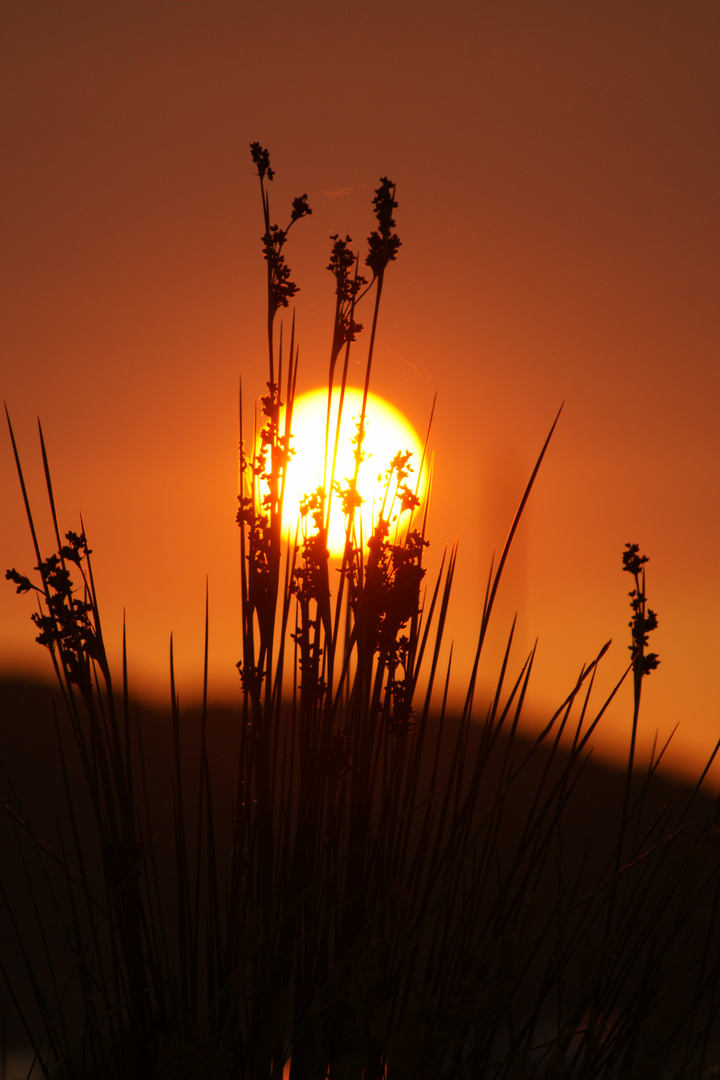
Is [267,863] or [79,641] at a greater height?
[79,641]

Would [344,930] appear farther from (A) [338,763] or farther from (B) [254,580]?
(B) [254,580]

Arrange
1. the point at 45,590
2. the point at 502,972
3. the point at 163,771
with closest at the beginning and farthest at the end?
the point at 502,972 < the point at 45,590 < the point at 163,771

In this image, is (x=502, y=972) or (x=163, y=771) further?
(x=163, y=771)

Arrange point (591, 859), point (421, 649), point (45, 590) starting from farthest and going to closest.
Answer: point (591, 859), point (421, 649), point (45, 590)

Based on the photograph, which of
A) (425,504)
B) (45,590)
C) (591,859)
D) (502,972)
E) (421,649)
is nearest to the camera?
(502,972)

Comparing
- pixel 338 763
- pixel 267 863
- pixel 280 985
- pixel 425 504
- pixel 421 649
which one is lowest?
pixel 280 985

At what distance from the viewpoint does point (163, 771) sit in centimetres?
574

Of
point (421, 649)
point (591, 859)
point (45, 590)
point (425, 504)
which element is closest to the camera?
point (45, 590)

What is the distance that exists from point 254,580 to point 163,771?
5.10 metres

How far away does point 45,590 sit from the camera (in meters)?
0.97

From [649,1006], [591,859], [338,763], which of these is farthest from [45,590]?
[591,859]

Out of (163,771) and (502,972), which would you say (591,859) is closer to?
(163,771)

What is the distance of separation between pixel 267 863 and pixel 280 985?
14cm

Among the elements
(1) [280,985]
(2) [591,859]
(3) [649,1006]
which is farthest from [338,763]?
(2) [591,859]
